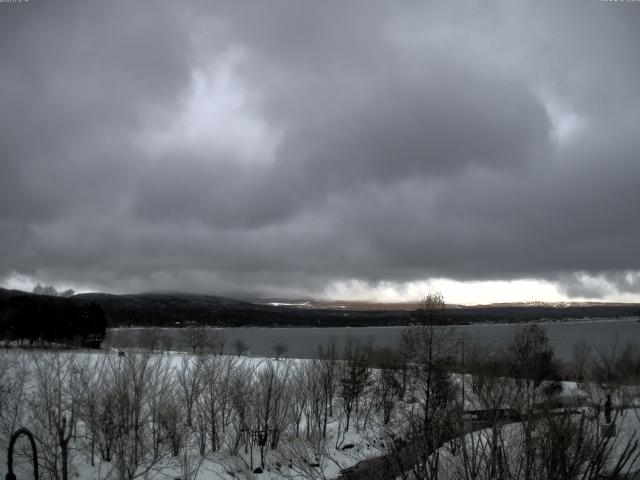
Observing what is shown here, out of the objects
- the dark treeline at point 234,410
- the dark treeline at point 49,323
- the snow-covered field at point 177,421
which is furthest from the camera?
the dark treeline at point 49,323

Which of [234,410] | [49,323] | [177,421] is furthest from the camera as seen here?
[49,323]

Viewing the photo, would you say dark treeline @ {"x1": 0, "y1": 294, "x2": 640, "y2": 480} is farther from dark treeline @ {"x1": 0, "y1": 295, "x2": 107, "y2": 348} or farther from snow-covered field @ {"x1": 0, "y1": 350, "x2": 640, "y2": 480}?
dark treeline @ {"x1": 0, "y1": 295, "x2": 107, "y2": 348}

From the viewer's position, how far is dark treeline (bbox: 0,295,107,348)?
327 feet

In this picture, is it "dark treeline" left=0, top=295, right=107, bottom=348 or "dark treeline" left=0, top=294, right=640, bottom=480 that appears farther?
"dark treeline" left=0, top=295, right=107, bottom=348

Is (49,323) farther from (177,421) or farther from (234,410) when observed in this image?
(177,421)

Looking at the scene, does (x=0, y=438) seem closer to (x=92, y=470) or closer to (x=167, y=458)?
(x=92, y=470)

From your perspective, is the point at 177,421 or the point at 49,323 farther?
the point at 49,323

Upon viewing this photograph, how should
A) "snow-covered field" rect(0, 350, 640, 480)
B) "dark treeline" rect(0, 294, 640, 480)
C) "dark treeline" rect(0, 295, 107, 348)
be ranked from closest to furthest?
"dark treeline" rect(0, 294, 640, 480) < "snow-covered field" rect(0, 350, 640, 480) < "dark treeline" rect(0, 295, 107, 348)

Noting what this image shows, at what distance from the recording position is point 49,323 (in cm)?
10662

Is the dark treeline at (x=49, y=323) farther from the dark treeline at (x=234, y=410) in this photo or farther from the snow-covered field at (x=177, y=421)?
the snow-covered field at (x=177, y=421)

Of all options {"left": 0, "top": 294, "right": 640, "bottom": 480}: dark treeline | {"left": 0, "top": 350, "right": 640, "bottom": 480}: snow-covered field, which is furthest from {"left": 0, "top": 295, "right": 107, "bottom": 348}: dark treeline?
{"left": 0, "top": 350, "right": 640, "bottom": 480}: snow-covered field

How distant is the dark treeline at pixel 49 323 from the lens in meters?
99.7

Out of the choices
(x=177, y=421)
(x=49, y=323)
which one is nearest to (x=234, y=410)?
(x=177, y=421)

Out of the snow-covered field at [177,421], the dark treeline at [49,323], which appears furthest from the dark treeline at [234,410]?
the dark treeline at [49,323]
